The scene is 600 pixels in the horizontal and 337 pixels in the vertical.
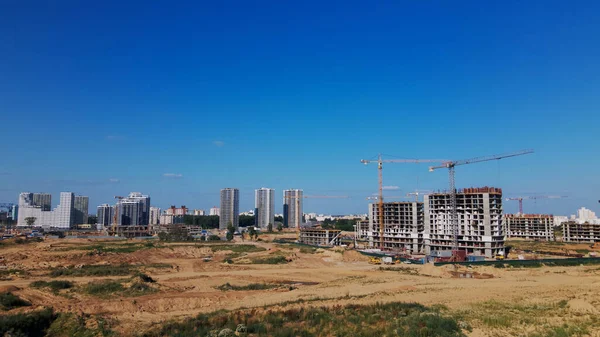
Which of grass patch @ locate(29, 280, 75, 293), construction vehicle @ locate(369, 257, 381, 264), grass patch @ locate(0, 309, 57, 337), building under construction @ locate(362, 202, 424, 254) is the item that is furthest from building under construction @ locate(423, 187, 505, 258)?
grass patch @ locate(0, 309, 57, 337)

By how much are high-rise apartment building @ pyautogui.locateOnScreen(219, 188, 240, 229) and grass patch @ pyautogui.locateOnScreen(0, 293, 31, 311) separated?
160 metres

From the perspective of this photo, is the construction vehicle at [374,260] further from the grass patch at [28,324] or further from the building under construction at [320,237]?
the grass patch at [28,324]

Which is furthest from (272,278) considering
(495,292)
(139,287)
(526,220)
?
(526,220)

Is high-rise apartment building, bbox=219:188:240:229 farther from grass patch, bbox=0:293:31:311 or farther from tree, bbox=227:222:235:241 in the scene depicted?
grass patch, bbox=0:293:31:311

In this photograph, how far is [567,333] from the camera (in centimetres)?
1938

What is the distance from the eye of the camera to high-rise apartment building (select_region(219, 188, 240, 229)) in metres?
190

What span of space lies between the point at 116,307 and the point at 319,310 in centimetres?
1568

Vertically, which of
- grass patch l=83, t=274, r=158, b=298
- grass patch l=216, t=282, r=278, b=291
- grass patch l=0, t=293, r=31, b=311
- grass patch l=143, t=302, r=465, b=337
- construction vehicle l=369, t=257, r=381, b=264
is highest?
grass patch l=143, t=302, r=465, b=337

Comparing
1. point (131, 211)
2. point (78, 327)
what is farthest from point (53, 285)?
point (131, 211)

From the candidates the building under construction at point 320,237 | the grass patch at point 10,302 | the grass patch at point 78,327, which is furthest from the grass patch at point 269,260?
the grass patch at point 78,327

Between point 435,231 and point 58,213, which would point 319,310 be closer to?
point 435,231

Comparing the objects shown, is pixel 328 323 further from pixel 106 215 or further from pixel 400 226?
pixel 106 215

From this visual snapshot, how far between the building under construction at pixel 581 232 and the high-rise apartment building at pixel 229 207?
133 meters

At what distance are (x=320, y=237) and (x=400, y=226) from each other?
1029 inches
